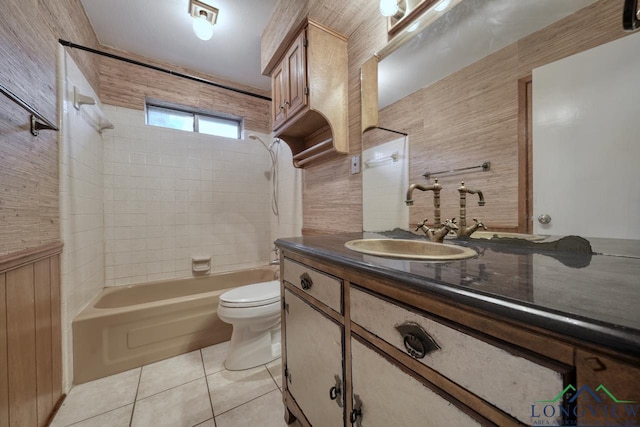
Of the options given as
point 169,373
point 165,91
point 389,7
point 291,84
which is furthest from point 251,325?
point 165,91

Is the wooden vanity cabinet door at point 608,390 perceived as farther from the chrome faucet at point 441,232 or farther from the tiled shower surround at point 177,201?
the tiled shower surround at point 177,201

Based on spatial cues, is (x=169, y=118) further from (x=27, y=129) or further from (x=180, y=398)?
(x=180, y=398)

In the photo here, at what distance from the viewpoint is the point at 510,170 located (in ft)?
2.72

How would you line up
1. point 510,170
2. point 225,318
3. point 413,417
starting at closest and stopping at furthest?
point 413,417, point 510,170, point 225,318

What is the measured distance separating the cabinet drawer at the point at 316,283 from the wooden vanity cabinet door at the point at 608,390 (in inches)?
19.4

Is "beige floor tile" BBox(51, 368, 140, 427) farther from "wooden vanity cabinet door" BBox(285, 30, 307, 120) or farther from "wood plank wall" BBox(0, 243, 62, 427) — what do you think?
"wooden vanity cabinet door" BBox(285, 30, 307, 120)

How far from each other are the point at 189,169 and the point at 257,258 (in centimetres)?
123

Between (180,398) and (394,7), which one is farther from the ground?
(394,7)

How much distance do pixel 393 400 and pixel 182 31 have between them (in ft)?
8.87

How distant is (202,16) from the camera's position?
1656 millimetres

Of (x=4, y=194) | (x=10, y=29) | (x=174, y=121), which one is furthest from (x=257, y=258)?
(x=10, y=29)

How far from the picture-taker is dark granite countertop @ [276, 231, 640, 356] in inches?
11.1

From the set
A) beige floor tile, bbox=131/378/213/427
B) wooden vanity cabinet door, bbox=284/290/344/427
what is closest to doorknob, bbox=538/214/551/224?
wooden vanity cabinet door, bbox=284/290/344/427

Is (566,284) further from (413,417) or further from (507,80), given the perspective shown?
(507,80)
